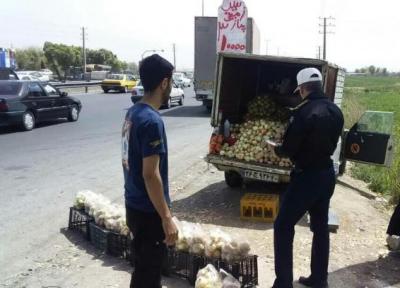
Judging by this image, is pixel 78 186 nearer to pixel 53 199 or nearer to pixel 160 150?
pixel 53 199

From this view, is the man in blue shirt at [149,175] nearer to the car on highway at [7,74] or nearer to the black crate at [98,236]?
the black crate at [98,236]

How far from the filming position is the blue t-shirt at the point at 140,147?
9.98ft

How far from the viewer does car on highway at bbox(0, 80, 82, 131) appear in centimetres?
1503

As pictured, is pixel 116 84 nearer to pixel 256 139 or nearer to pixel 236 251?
pixel 256 139

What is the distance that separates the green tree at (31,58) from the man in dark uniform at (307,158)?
8979cm

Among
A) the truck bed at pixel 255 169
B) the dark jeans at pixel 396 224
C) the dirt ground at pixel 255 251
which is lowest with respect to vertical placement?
the dirt ground at pixel 255 251

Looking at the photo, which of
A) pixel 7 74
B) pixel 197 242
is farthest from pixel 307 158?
pixel 7 74

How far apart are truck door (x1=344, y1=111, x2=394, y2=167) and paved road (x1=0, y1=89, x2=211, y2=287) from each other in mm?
3398

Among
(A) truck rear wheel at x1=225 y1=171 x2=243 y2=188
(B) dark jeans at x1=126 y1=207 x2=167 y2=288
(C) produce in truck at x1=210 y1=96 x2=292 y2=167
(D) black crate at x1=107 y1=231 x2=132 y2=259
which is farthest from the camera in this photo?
(A) truck rear wheel at x1=225 y1=171 x2=243 y2=188

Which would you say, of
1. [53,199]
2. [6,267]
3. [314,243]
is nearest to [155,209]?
[314,243]

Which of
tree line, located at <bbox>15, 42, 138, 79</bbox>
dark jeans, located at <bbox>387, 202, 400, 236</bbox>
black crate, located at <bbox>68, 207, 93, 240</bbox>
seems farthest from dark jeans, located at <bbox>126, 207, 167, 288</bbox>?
tree line, located at <bbox>15, 42, 138, 79</bbox>

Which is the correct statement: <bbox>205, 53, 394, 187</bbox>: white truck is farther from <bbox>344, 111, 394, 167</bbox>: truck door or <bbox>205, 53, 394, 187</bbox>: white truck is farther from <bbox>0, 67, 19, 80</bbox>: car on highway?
<bbox>0, 67, 19, 80</bbox>: car on highway

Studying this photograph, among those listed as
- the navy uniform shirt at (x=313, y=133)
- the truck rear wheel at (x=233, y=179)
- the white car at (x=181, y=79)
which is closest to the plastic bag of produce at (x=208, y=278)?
the navy uniform shirt at (x=313, y=133)

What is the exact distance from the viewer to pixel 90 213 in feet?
19.2
